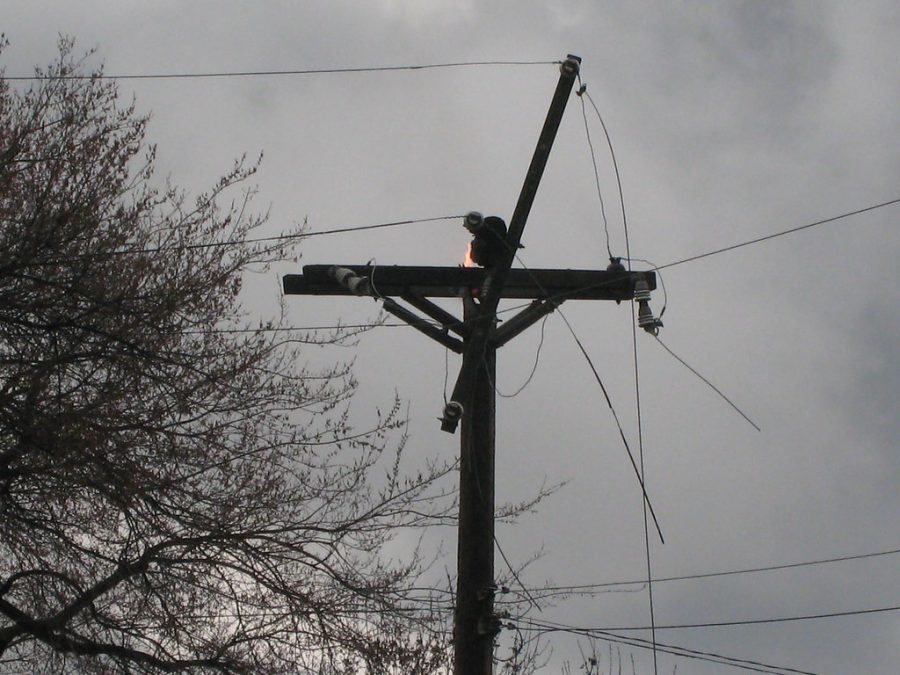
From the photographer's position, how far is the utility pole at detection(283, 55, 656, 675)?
8.27 meters

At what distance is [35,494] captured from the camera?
33.2ft

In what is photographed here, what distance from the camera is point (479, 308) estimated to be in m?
9.08

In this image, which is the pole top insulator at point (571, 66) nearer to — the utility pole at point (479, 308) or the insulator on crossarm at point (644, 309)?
the utility pole at point (479, 308)

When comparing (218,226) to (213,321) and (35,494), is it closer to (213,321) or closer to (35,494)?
(213,321)

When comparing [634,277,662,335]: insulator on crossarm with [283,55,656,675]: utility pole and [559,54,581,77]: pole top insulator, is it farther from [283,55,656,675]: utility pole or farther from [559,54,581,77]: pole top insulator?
[559,54,581,77]: pole top insulator

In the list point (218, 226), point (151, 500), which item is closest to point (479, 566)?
point (151, 500)

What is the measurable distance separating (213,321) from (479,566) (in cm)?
375

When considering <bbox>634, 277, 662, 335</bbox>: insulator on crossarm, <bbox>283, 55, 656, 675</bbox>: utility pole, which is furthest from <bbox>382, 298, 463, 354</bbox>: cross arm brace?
<bbox>634, 277, 662, 335</bbox>: insulator on crossarm

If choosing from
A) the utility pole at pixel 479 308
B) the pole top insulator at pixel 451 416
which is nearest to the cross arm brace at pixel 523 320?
the utility pole at pixel 479 308

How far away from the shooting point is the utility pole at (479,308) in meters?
8.27

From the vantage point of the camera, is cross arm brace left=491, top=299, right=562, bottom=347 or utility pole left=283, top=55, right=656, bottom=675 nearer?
utility pole left=283, top=55, right=656, bottom=675

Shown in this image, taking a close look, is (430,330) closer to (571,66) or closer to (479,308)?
(479,308)

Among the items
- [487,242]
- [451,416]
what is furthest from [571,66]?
[451,416]

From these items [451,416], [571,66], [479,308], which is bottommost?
[451,416]
